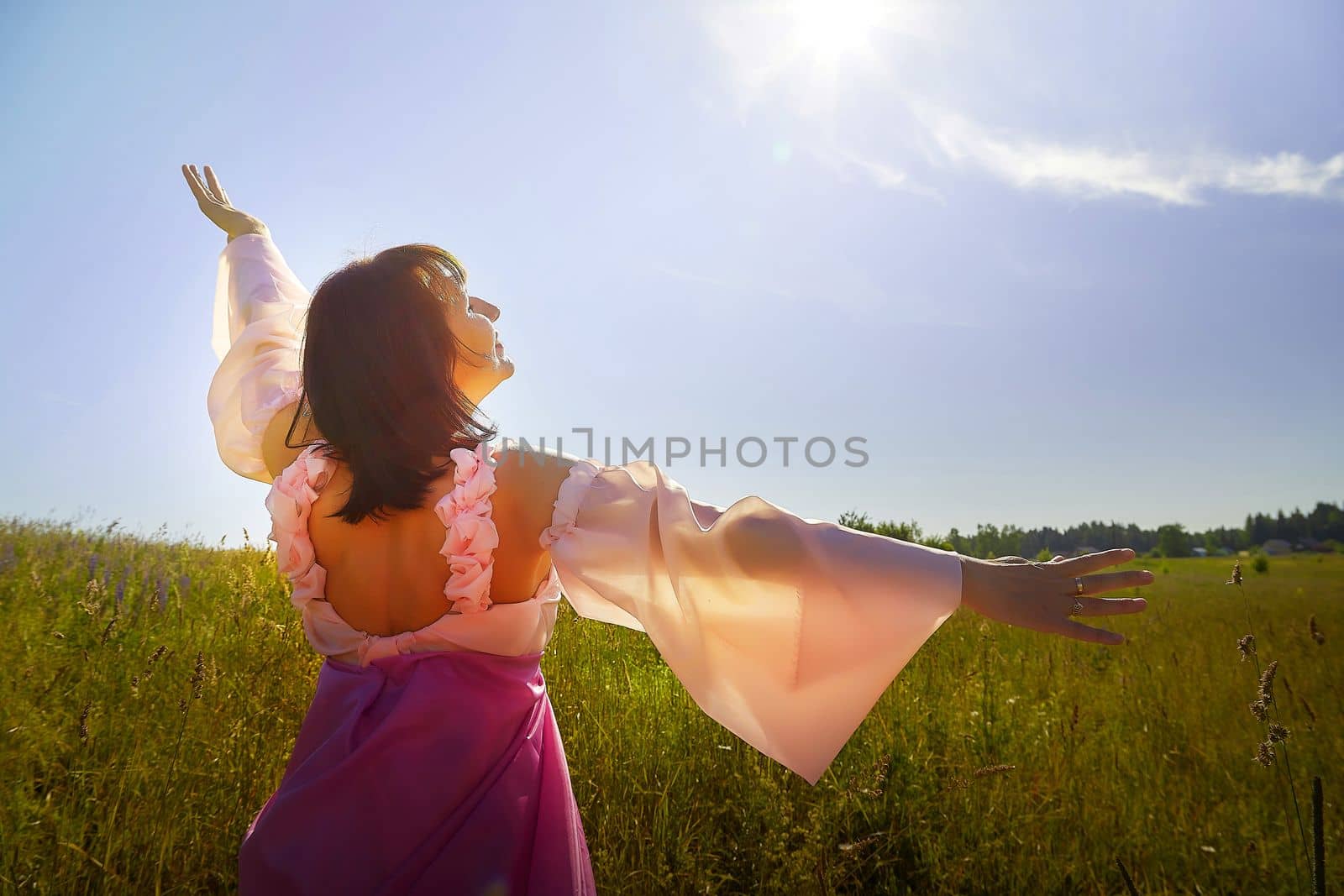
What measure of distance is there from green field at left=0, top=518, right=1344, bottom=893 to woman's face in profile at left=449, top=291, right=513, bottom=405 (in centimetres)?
135

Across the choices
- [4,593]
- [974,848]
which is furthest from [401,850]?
[4,593]

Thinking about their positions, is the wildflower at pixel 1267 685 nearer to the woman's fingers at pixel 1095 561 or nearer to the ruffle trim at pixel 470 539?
the woman's fingers at pixel 1095 561

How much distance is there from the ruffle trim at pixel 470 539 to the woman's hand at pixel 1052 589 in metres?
0.99

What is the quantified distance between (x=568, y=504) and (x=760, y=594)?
1.53 ft

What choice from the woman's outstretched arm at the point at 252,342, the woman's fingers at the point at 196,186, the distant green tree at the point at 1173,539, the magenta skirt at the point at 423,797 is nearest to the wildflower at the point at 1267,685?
the magenta skirt at the point at 423,797

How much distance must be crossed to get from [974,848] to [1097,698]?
6.00ft

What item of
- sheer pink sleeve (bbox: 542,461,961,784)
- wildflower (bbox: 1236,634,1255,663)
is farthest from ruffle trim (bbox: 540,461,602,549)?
wildflower (bbox: 1236,634,1255,663)

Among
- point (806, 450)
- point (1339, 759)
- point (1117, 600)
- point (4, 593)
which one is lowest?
point (1339, 759)

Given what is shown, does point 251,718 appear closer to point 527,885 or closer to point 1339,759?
point 527,885

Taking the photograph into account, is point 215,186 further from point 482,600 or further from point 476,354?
point 482,600

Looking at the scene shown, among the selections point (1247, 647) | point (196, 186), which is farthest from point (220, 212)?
point (1247, 647)

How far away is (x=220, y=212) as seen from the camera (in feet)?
8.90

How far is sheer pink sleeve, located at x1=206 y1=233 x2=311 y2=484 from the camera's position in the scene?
2.14m

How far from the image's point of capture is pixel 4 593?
3539 millimetres
